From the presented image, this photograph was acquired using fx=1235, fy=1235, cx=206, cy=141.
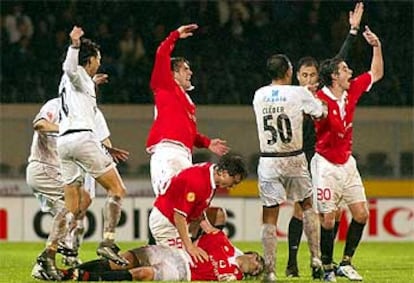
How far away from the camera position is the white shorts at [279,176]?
10.8 meters

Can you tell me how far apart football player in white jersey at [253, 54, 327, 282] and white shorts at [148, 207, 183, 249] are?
2.73 ft

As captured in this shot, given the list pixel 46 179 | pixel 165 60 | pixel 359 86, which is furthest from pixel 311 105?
pixel 46 179

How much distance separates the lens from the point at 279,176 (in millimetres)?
10820

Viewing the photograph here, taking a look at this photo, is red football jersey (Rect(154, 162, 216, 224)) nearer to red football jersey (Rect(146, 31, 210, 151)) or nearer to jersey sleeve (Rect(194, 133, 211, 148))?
red football jersey (Rect(146, 31, 210, 151))

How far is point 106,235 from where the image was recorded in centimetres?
1083

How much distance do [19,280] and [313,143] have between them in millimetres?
3445

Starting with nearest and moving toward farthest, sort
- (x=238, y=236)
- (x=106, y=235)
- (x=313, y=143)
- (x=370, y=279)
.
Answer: (x=106, y=235)
(x=370, y=279)
(x=313, y=143)
(x=238, y=236)

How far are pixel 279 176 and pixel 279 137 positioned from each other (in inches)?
13.8

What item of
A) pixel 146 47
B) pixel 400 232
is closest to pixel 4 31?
pixel 146 47

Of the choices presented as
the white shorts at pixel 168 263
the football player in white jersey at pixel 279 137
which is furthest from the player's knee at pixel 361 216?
the white shorts at pixel 168 263

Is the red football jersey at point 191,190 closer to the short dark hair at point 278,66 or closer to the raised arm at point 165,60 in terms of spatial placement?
the short dark hair at point 278,66

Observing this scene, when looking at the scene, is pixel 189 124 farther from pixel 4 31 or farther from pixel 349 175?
pixel 4 31

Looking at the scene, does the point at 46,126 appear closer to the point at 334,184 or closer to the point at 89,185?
the point at 89,185

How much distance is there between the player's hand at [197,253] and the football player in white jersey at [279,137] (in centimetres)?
53
